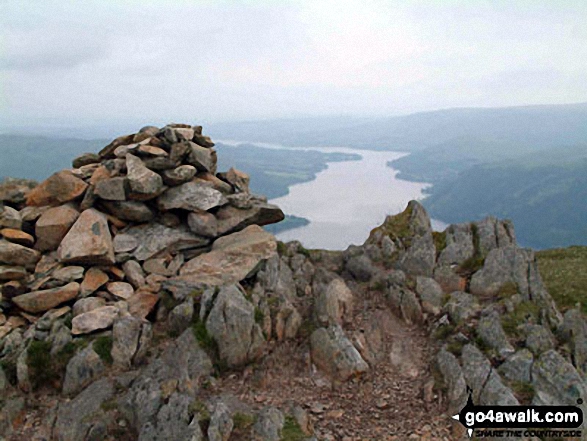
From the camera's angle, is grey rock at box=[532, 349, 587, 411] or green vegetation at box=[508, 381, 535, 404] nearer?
grey rock at box=[532, 349, 587, 411]

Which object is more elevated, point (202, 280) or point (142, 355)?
point (202, 280)

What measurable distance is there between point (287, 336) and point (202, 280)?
20.4ft

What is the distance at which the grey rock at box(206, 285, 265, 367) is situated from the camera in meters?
19.8

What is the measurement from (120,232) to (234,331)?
11206 mm

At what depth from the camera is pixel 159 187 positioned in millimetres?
26406

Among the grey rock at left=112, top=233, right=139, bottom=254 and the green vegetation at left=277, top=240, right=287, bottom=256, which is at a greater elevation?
the grey rock at left=112, top=233, right=139, bottom=254

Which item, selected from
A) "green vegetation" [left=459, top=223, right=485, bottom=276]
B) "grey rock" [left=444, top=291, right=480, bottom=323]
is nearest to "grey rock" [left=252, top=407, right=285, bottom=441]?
"grey rock" [left=444, top=291, right=480, bottom=323]

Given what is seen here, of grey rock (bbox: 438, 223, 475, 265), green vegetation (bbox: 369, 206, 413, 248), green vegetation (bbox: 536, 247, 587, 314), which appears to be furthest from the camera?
green vegetation (bbox: 369, 206, 413, 248)

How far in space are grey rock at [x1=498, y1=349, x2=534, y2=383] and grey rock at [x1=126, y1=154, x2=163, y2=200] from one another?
71.0ft

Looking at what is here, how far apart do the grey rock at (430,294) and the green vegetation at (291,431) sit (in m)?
10.3

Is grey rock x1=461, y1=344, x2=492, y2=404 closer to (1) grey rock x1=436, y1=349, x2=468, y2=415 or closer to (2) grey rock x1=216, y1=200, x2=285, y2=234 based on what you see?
(1) grey rock x1=436, y1=349, x2=468, y2=415

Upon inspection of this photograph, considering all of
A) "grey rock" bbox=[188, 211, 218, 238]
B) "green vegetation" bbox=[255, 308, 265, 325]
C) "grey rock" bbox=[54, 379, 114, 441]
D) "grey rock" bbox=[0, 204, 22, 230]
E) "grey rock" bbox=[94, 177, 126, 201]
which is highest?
"grey rock" bbox=[94, 177, 126, 201]

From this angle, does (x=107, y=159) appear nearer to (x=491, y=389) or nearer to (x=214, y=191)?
(x=214, y=191)

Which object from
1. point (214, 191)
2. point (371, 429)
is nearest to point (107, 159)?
point (214, 191)
